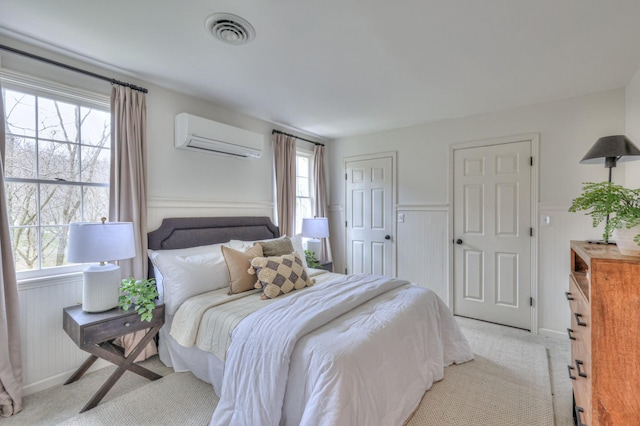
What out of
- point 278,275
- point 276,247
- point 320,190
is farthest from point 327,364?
point 320,190

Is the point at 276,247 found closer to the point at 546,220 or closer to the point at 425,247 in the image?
the point at 425,247

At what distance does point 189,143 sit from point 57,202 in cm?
110

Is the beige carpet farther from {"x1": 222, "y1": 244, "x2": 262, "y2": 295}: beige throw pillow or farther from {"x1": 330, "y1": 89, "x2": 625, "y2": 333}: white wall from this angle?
{"x1": 330, "y1": 89, "x2": 625, "y2": 333}: white wall

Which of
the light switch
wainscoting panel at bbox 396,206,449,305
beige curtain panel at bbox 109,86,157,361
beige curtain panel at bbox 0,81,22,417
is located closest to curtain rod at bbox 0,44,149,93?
beige curtain panel at bbox 109,86,157,361

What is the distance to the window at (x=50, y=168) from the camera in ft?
6.66

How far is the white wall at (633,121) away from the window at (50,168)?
437 cm

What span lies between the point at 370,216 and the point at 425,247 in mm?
883

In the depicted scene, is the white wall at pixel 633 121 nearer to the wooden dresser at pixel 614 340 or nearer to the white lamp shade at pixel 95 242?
the wooden dresser at pixel 614 340

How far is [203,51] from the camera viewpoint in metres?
2.12

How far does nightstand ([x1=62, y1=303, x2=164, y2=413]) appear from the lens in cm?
183

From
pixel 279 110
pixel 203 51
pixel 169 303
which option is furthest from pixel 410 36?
pixel 169 303

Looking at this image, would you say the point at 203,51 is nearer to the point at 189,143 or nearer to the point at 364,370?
the point at 189,143

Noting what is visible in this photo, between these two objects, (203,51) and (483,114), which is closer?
(203,51)

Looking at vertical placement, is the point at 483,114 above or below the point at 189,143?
above
